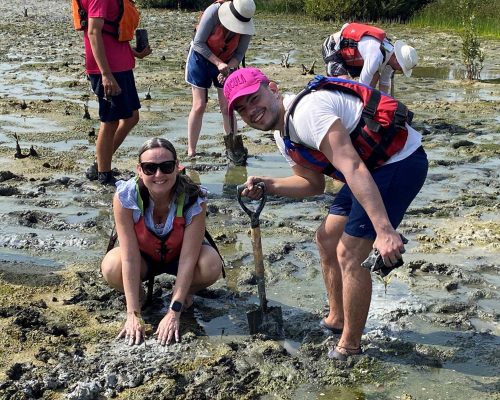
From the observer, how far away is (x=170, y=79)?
565 inches

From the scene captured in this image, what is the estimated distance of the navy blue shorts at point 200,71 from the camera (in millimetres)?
8445

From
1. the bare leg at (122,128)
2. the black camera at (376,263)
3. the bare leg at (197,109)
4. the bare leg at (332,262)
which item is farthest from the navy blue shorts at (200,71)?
the black camera at (376,263)

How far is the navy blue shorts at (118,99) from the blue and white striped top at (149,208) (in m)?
2.68

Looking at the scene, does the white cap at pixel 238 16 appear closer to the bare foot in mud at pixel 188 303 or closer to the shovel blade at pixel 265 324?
the bare foot in mud at pixel 188 303

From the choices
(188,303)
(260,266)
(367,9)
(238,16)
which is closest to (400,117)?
(260,266)

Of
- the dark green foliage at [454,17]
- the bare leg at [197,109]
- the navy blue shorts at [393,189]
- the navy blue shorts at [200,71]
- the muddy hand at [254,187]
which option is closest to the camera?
the navy blue shorts at [393,189]

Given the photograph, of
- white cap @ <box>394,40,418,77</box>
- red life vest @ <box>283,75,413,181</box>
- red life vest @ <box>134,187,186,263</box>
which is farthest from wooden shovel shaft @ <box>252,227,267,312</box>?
white cap @ <box>394,40,418,77</box>

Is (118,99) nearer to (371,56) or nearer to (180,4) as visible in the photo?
(371,56)

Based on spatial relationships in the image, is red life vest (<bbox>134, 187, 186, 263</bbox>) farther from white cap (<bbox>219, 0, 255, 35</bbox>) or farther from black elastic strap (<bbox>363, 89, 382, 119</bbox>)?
white cap (<bbox>219, 0, 255, 35</bbox>)

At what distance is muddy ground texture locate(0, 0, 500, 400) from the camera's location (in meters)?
4.27

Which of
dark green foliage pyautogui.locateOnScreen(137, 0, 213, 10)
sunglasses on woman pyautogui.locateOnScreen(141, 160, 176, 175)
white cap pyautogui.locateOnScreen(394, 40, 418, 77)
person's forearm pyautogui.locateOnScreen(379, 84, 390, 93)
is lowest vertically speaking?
dark green foliage pyautogui.locateOnScreen(137, 0, 213, 10)

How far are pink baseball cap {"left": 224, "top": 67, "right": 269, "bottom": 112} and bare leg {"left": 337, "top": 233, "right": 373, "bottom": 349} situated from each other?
2.91 ft

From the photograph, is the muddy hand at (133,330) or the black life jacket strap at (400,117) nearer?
the black life jacket strap at (400,117)

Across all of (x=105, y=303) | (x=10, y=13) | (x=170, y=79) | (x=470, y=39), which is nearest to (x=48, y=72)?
(x=170, y=79)
